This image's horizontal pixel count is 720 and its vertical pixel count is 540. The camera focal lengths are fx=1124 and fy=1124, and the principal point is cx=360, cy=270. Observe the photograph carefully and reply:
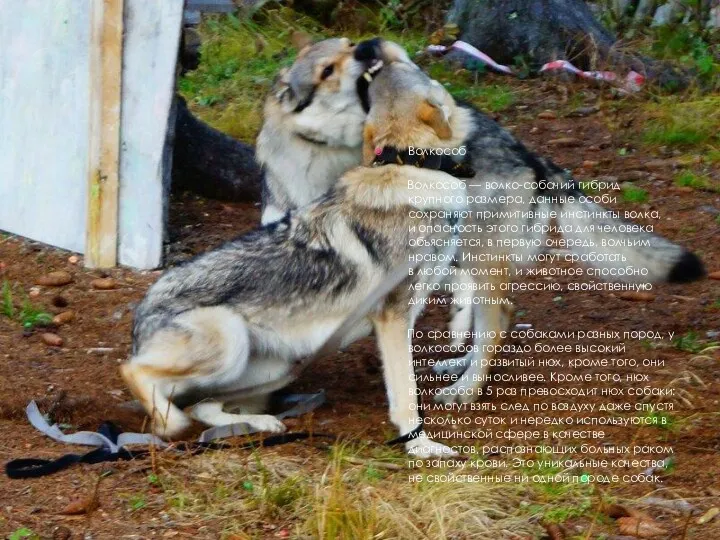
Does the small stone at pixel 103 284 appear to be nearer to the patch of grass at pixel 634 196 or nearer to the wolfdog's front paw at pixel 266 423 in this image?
the wolfdog's front paw at pixel 266 423

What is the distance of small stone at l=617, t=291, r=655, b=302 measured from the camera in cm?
627

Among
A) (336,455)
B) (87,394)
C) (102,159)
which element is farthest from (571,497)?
(102,159)

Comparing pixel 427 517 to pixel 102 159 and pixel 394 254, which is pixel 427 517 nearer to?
pixel 394 254

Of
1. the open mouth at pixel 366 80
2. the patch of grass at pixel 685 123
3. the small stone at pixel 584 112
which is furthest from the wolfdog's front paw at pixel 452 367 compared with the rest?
the small stone at pixel 584 112

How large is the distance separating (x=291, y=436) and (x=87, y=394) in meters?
1.20

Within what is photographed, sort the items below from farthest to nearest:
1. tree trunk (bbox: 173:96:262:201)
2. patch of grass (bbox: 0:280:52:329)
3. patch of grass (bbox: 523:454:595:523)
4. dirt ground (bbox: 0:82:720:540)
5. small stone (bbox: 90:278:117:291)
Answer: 1. tree trunk (bbox: 173:96:262:201)
2. small stone (bbox: 90:278:117:291)
3. patch of grass (bbox: 0:280:52:329)
4. dirt ground (bbox: 0:82:720:540)
5. patch of grass (bbox: 523:454:595:523)

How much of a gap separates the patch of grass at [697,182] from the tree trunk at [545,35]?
1.65 metres

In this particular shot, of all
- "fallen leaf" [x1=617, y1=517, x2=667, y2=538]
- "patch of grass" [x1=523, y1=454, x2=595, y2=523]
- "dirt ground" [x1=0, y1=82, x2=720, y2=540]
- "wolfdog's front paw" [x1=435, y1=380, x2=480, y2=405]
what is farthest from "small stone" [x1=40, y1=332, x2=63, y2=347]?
"fallen leaf" [x1=617, y1=517, x2=667, y2=538]

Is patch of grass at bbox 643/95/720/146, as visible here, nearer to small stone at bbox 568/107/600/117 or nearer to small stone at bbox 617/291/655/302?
small stone at bbox 568/107/600/117

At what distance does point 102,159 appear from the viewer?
676cm

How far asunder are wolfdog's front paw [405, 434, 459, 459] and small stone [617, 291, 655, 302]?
7.01ft

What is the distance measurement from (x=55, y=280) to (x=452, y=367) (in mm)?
2463

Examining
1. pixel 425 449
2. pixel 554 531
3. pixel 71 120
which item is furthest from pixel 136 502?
pixel 71 120

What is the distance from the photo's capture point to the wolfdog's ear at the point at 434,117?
4664 mm
